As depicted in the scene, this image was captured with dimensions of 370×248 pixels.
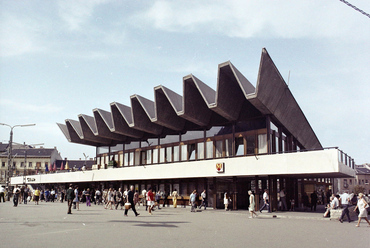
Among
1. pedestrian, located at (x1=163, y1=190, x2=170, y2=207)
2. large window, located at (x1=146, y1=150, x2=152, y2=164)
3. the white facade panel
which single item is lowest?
pedestrian, located at (x1=163, y1=190, x2=170, y2=207)

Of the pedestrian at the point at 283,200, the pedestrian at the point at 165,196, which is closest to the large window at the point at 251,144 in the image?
the pedestrian at the point at 283,200

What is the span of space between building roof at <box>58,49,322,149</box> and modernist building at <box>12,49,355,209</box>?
0.26ft

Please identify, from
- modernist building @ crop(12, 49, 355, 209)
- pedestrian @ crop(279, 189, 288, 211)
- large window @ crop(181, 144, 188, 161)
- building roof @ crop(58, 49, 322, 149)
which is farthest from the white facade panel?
building roof @ crop(58, 49, 322, 149)

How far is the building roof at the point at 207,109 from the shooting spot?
25.1m

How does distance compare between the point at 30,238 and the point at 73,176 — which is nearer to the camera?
the point at 30,238

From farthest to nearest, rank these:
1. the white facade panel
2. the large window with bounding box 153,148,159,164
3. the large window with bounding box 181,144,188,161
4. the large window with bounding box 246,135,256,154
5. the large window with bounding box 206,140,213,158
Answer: the large window with bounding box 153,148,159,164
the large window with bounding box 181,144,188,161
the large window with bounding box 206,140,213,158
the large window with bounding box 246,135,256,154
the white facade panel

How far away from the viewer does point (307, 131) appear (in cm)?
3956

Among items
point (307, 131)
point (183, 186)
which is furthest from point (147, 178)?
point (307, 131)

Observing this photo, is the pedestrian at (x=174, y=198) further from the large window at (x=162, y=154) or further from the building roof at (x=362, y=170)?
the building roof at (x=362, y=170)

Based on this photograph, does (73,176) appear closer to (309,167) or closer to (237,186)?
(237,186)

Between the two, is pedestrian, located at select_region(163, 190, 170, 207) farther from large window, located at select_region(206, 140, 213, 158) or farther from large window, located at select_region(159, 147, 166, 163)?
large window, located at select_region(206, 140, 213, 158)

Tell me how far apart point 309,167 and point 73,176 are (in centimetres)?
3514

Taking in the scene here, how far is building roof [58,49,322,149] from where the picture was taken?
25.1 metres

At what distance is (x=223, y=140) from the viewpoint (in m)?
30.1
